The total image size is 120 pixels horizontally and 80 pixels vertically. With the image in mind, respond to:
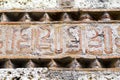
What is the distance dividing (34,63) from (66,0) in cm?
42

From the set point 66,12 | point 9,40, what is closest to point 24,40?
point 9,40

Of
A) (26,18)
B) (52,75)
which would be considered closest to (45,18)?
(26,18)

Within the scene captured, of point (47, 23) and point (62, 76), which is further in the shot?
point (47, 23)

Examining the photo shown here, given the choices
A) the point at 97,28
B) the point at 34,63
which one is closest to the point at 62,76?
the point at 34,63

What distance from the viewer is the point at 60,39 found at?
107 inches

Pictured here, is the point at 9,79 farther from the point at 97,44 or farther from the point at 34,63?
the point at 97,44

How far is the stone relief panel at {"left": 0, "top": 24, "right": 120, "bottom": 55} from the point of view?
8.82 feet

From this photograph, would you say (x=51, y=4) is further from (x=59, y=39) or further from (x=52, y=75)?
(x=52, y=75)

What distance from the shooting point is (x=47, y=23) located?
278cm

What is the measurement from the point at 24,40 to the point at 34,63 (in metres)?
0.14

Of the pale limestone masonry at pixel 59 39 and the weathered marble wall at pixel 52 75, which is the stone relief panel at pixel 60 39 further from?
the weathered marble wall at pixel 52 75

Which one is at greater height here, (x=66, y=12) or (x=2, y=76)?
(x=66, y=12)

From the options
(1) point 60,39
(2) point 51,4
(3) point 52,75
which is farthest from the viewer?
(2) point 51,4

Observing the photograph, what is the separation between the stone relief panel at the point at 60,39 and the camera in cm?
269
